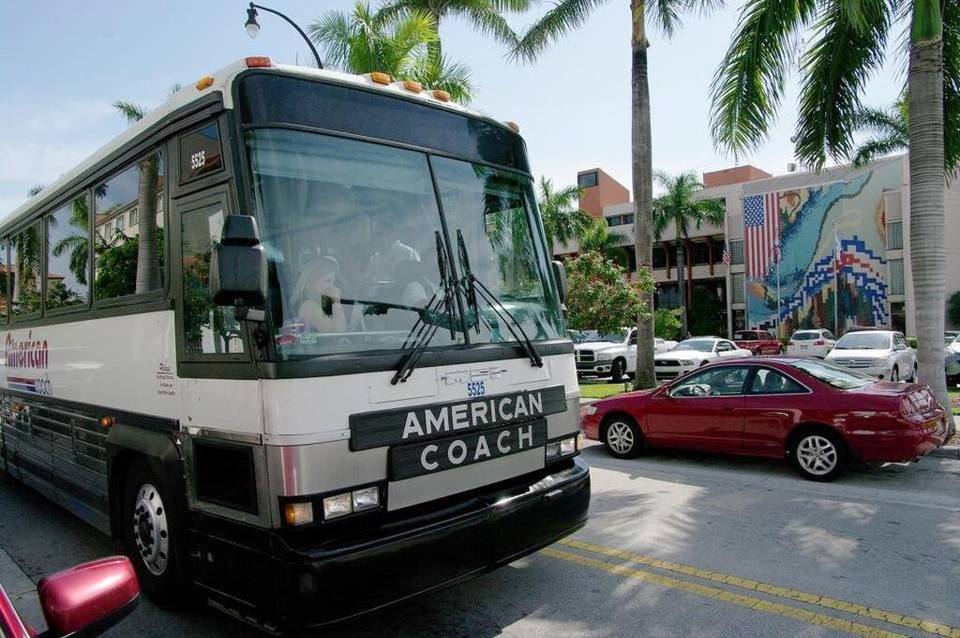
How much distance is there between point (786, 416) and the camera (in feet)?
26.0

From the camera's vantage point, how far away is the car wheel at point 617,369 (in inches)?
880

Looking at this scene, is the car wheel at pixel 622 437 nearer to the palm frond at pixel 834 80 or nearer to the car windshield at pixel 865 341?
the palm frond at pixel 834 80

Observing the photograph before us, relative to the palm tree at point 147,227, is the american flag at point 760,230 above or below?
above

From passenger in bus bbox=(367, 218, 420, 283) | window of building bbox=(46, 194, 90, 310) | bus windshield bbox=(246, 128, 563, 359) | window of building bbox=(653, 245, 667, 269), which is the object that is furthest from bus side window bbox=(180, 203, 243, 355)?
window of building bbox=(653, 245, 667, 269)

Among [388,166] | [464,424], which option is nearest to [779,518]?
[464,424]

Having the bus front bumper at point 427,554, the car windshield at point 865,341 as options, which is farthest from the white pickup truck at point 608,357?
the bus front bumper at point 427,554

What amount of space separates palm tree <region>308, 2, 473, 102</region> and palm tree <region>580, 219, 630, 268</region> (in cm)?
2575

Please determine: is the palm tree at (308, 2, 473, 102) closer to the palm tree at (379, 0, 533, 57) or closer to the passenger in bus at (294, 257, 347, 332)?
the palm tree at (379, 0, 533, 57)

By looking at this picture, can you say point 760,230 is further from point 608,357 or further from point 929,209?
point 929,209

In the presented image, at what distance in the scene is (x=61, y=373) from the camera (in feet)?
18.8

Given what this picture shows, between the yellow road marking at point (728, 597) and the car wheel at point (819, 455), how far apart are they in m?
3.75

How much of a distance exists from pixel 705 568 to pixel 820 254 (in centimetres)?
4373

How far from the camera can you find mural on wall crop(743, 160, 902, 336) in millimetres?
41375

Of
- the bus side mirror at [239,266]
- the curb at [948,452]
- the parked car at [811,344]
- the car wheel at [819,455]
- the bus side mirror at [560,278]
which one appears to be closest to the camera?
the bus side mirror at [239,266]
